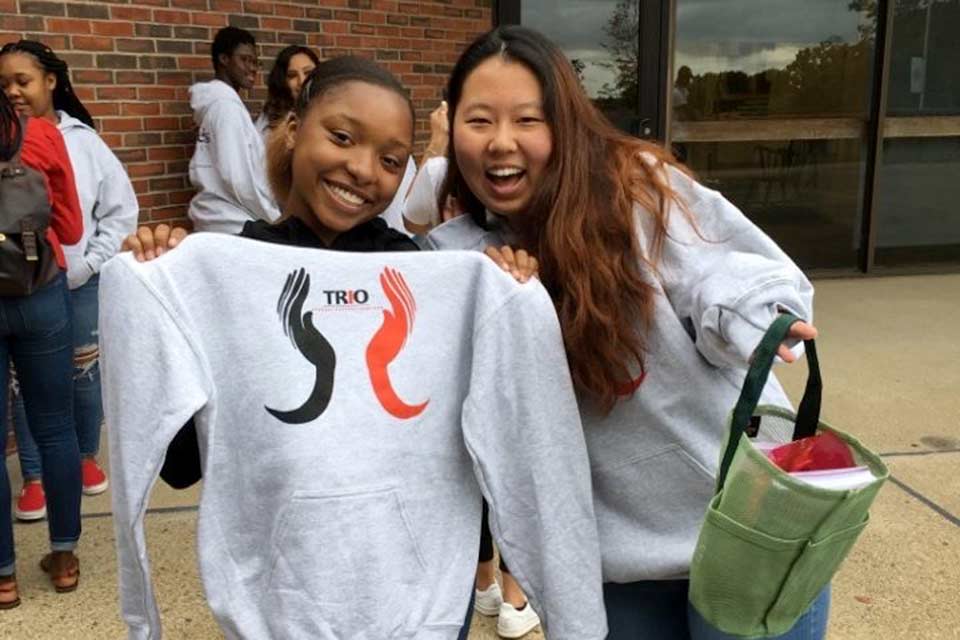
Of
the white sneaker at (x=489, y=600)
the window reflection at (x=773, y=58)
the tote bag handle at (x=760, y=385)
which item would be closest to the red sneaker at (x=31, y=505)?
the white sneaker at (x=489, y=600)

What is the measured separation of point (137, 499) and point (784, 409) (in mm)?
1129

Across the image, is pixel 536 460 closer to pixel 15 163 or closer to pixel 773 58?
pixel 15 163

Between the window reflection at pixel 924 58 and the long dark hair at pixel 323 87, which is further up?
the window reflection at pixel 924 58

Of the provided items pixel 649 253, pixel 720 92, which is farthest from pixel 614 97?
pixel 649 253

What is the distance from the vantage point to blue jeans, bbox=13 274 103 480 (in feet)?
12.7

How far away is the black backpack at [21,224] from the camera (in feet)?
9.73

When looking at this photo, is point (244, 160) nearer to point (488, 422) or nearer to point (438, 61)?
point (438, 61)

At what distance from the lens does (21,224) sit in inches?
118

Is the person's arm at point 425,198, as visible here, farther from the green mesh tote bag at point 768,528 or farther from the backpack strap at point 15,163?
the green mesh tote bag at point 768,528

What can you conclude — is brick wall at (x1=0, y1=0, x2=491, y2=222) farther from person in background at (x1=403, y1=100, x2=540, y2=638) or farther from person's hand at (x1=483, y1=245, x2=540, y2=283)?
person's hand at (x1=483, y1=245, x2=540, y2=283)

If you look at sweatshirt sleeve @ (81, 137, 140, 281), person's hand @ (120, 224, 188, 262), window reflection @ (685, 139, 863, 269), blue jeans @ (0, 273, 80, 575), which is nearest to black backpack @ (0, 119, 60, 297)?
blue jeans @ (0, 273, 80, 575)

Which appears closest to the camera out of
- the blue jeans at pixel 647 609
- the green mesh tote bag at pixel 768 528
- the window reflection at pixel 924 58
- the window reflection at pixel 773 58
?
the green mesh tote bag at pixel 768 528

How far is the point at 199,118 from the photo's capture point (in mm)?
4785

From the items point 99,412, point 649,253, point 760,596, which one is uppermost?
point 649,253
